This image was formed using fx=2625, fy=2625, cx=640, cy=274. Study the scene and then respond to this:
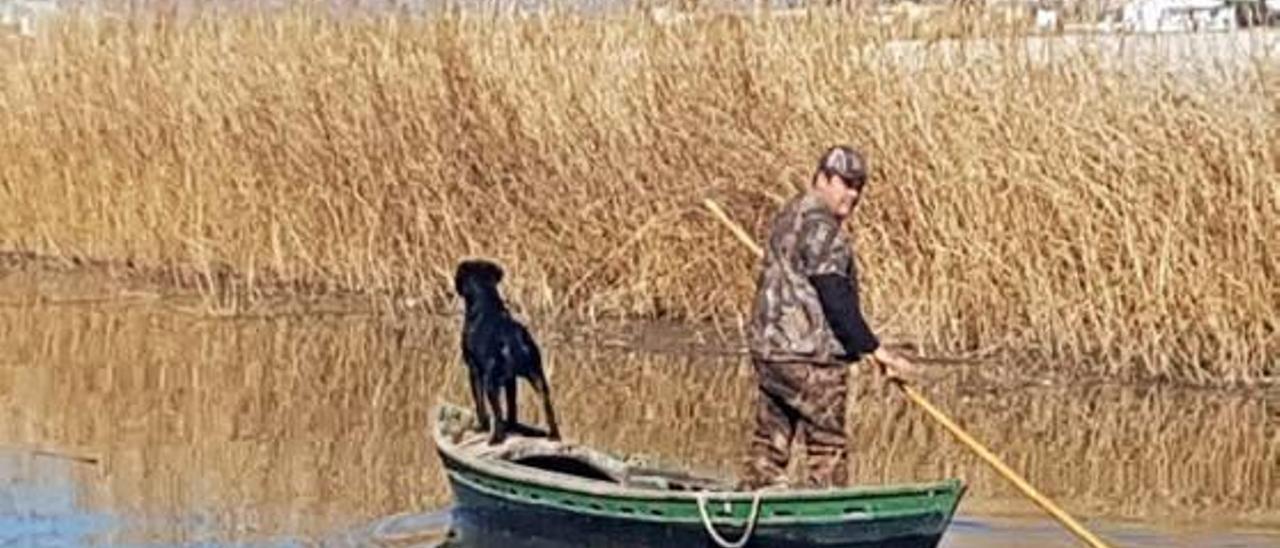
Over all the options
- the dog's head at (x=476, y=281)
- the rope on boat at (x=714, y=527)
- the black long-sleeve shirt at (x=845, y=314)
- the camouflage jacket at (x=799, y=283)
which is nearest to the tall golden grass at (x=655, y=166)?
the dog's head at (x=476, y=281)

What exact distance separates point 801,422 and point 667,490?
527mm

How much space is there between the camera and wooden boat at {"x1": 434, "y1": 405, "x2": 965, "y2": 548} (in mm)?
8359

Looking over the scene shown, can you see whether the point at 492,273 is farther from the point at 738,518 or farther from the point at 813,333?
the point at 738,518

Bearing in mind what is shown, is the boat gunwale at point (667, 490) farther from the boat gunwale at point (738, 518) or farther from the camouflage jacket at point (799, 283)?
the camouflage jacket at point (799, 283)

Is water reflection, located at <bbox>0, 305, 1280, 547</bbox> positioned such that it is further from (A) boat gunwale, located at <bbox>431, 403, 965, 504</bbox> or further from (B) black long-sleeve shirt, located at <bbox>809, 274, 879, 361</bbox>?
(B) black long-sleeve shirt, located at <bbox>809, 274, 879, 361</bbox>

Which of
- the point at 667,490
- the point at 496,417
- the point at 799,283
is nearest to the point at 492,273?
the point at 496,417

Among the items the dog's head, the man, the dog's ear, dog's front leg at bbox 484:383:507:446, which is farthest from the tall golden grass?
the man

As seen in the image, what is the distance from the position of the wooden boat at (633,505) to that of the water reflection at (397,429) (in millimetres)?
339

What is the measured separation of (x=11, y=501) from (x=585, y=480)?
260 cm

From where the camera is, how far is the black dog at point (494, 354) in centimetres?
1041

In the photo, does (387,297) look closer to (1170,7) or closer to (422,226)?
(422,226)

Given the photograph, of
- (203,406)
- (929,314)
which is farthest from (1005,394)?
(203,406)

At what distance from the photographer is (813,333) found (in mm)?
9000

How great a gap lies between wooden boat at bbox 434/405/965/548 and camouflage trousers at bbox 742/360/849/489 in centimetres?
21
